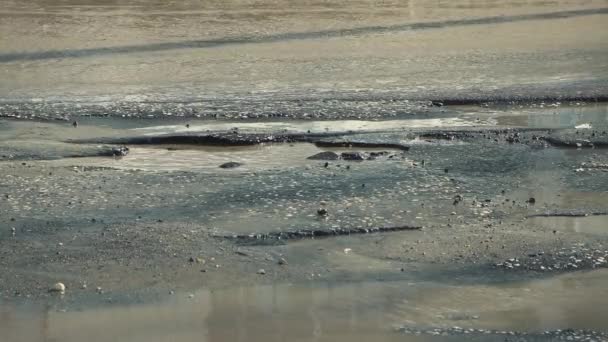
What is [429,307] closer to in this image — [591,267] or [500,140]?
[591,267]

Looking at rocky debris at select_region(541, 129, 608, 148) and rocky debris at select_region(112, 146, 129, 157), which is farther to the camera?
rocky debris at select_region(541, 129, 608, 148)

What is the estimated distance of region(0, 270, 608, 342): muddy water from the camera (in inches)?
201

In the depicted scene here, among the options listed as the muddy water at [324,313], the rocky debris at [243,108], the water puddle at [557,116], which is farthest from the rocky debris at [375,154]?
the muddy water at [324,313]

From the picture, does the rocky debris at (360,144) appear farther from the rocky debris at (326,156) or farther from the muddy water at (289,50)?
the muddy water at (289,50)

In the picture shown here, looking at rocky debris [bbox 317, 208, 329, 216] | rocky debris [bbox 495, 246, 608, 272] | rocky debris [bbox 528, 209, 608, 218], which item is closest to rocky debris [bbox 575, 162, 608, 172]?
rocky debris [bbox 528, 209, 608, 218]

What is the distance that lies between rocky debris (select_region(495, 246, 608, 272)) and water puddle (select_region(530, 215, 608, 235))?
40 cm

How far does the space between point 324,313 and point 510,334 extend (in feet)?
2.76

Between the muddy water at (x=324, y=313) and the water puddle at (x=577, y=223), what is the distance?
92 centimetres

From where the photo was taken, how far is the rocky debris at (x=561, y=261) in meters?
6.00

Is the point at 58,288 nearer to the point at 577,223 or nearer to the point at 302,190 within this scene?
the point at 302,190

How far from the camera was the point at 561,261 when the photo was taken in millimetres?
6086

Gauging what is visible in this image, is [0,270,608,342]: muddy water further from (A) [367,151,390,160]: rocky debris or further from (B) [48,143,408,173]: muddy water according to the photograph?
(A) [367,151,390,160]: rocky debris

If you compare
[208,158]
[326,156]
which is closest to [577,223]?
[326,156]

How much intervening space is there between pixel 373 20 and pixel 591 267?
1132cm
